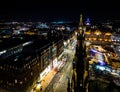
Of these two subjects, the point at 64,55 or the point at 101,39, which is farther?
the point at 101,39

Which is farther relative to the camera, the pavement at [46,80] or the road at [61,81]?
the pavement at [46,80]

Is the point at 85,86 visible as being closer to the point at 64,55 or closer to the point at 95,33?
the point at 64,55

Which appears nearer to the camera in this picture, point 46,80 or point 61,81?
point 61,81

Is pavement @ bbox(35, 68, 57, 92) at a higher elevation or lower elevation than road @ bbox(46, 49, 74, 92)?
lower

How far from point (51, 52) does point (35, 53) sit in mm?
18553

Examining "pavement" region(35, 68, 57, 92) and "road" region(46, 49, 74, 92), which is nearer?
"road" region(46, 49, 74, 92)

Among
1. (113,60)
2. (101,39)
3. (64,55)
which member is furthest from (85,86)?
(101,39)

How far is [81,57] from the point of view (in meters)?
36.3

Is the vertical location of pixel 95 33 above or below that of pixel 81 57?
below

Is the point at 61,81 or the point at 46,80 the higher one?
the point at 61,81

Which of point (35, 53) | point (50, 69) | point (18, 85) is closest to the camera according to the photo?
point (18, 85)

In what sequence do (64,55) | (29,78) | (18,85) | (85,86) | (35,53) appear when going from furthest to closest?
(64,55) → (35,53) → (29,78) → (18,85) → (85,86)

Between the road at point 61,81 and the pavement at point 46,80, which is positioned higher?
the road at point 61,81

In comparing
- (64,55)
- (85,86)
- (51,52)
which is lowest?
(64,55)
